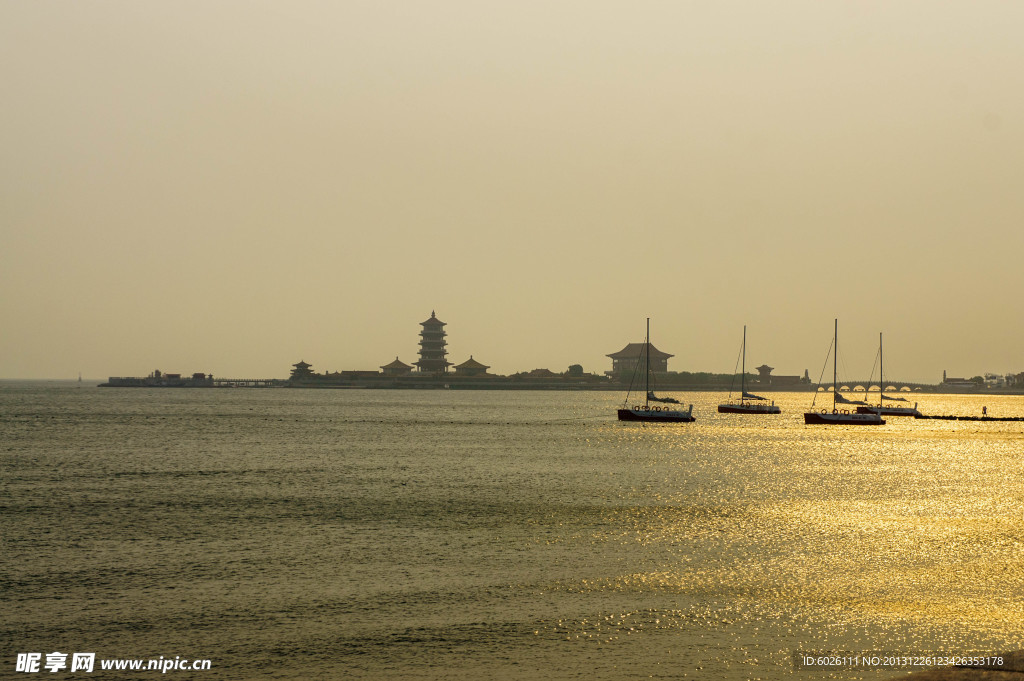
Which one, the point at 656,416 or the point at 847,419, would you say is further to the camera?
the point at 847,419

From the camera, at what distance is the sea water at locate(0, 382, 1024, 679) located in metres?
16.2

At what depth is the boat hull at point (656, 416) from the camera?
98.6 metres

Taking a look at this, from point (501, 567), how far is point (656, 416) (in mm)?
78639

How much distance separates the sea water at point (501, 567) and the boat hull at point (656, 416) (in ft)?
155

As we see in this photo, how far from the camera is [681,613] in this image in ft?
60.2

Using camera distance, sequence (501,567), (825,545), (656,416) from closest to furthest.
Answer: (501,567) → (825,545) → (656,416)

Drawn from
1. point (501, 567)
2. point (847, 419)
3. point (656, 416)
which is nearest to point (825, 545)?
point (501, 567)

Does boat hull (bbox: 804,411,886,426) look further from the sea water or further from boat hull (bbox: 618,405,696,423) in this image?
the sea water

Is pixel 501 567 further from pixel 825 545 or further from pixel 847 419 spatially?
pixel 847 419

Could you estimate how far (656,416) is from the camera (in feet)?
327

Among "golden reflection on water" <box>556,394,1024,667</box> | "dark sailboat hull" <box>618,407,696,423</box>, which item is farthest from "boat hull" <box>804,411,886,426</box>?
"golden reflection on water" <box>556,394,1024,667</box>

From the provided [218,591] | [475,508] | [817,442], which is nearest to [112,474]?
[475,508]

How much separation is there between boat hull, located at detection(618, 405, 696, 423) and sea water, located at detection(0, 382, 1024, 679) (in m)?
47.2

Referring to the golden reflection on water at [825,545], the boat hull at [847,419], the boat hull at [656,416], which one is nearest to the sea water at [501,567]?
the golden reflection on water at [825,545]
